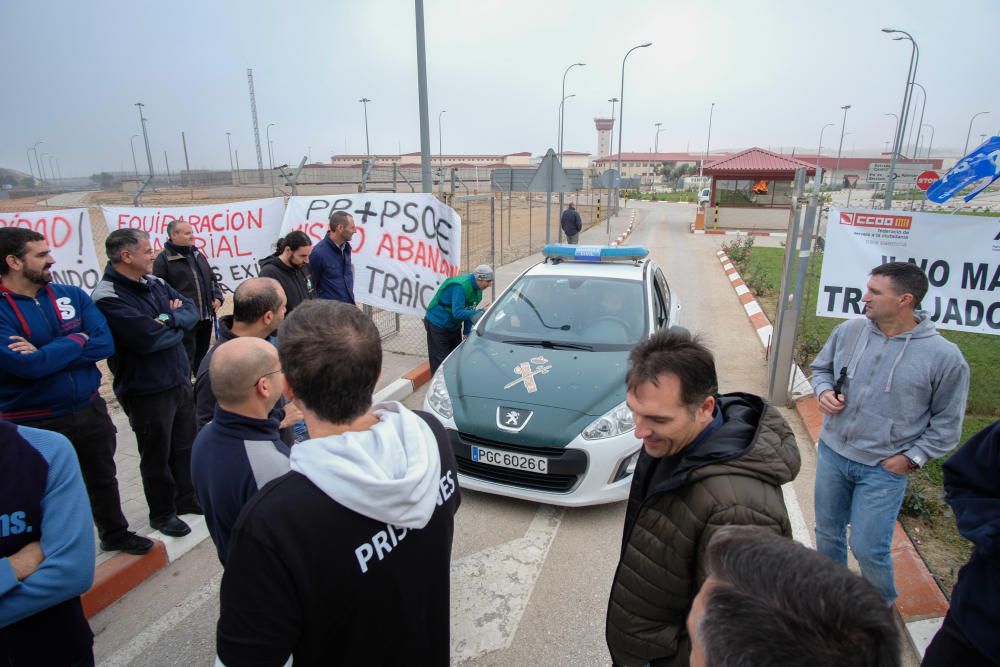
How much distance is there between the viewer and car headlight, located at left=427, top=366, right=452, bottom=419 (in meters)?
4.04

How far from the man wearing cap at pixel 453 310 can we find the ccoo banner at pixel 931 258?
3021 mm

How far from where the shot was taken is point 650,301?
4926mm

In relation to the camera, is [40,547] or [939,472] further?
[939,472]

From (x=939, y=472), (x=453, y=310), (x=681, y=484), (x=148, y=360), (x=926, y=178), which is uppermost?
(x=926, y=178)

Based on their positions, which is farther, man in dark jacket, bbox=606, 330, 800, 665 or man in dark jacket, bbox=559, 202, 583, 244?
man in dark jacket, bbox=559, 202, 583, 244

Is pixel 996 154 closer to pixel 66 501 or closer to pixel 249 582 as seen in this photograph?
pixel 249 582

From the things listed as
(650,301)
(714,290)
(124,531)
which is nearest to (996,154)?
(650,301)

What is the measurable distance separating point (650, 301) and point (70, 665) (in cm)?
438

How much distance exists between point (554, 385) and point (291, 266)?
260 cm

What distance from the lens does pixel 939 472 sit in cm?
411

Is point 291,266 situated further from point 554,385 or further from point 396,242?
point 554,385

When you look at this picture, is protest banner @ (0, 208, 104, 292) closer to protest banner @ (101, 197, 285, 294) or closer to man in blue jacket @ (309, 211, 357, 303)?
protest banner @ (101, 197, 285, 294)

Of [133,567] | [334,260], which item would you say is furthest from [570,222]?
[133,567]

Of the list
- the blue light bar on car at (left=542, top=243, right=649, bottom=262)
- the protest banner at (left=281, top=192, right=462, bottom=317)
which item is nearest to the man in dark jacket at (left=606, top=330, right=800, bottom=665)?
the blue light bar on car at (left=542, top=243, right=649, bottom=262)
